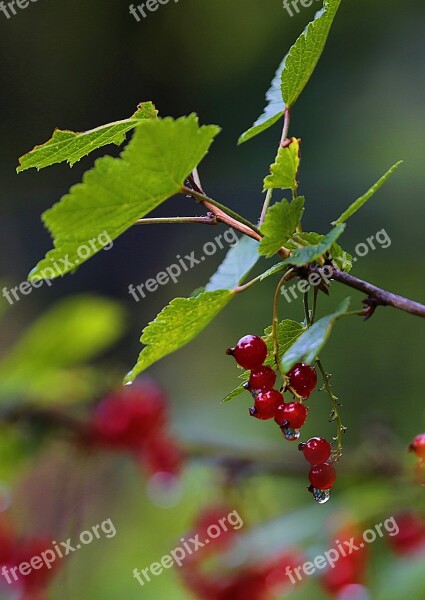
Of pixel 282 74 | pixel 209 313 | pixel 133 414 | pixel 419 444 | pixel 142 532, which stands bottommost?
pixel 142 532

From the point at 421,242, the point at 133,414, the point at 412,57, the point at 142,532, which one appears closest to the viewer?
the point at 133,414

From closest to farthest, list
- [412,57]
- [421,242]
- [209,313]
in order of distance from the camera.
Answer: [209,313] → [421,242] → [412,57]

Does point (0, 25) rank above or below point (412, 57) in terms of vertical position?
above

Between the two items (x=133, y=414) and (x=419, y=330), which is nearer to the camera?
(x=133, y=414)

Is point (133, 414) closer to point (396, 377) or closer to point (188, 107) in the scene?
point (396, 377)

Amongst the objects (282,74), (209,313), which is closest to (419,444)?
(209,313)

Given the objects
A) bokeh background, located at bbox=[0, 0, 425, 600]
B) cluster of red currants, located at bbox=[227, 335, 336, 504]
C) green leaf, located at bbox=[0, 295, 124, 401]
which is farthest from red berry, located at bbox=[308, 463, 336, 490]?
bokeh background, located at bbox=[0, 0, 425, 600]

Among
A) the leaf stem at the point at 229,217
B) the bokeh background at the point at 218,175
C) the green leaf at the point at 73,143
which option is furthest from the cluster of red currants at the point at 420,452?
the bokeh background at the point at 218,175

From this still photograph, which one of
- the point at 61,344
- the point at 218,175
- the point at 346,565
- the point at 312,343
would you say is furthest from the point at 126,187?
the point at 218,175
